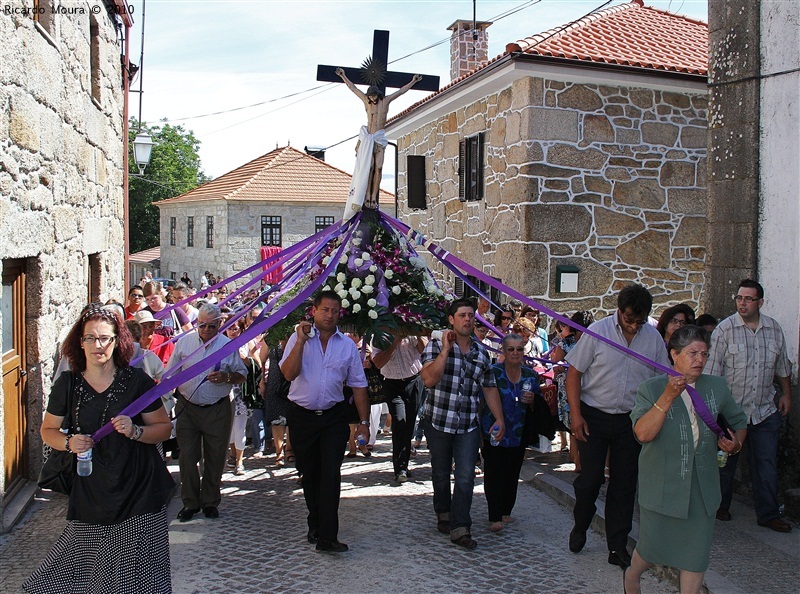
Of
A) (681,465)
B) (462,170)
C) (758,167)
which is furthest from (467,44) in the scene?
(681,465)

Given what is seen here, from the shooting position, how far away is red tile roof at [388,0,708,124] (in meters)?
12.5

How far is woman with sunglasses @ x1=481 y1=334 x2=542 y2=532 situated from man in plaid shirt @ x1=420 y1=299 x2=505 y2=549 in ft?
0.60

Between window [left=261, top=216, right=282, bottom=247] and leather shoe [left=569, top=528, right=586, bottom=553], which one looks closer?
leather shoe [left=569, top=528, right=586, bottom=553]

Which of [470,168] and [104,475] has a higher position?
[470,168]

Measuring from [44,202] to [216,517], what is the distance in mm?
3166

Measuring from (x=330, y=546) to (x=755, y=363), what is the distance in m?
3.54

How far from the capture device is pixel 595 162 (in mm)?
13070

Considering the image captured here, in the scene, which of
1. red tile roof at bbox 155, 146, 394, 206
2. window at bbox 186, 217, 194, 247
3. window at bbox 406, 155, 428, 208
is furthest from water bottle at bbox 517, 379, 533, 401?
window at bbox 186, 217, 194, 247

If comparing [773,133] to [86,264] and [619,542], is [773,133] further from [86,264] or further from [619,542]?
[86,264]

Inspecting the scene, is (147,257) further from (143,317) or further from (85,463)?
(85,463)

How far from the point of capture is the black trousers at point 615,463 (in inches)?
226

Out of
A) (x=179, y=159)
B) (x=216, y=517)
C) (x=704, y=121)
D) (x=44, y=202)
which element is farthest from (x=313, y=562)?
(x=179, y=159)

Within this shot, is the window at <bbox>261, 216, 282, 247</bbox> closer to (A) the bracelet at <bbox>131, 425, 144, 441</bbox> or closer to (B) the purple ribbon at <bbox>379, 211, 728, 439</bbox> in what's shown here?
(B) the purple ribbon at <bbox>379, 211, 728, 439</bbox>

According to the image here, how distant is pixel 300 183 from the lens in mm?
36156
